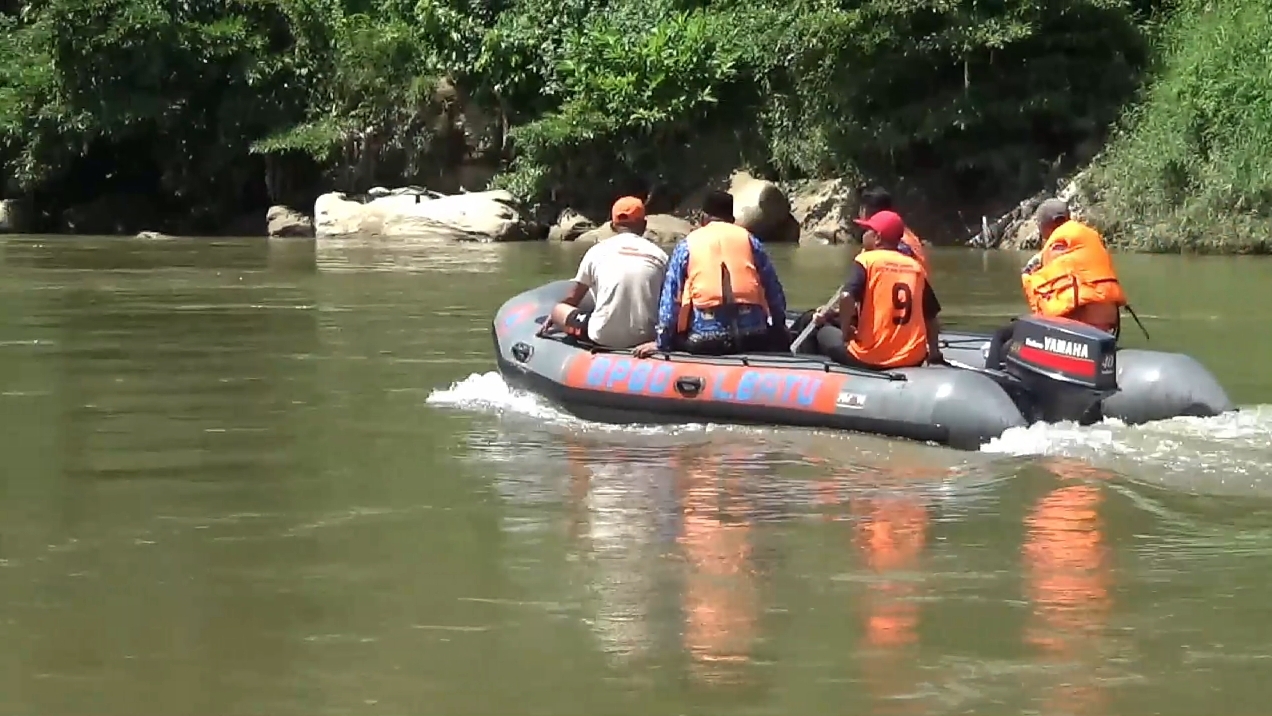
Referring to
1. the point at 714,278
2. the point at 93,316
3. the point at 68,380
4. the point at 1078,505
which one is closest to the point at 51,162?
the point at 93,316

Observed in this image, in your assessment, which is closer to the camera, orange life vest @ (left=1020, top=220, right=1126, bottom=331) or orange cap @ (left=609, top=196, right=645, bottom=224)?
orange life vest @ (left=1020, top=220, right=1126, bottom=331)

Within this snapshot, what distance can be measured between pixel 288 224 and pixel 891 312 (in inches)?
956

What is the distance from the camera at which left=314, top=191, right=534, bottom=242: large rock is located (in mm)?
29453

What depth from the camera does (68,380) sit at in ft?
34.7

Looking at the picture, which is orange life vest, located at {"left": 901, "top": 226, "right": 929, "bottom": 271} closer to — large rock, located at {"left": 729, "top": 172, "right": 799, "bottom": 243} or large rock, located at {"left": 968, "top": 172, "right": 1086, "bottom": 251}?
large rock, located at {"left": 968, "top": 172, "right": 1086, "bottom": 251}

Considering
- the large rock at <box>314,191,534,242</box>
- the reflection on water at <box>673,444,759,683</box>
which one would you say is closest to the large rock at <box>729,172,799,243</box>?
the large rock at <box>314,191,534,242</box>

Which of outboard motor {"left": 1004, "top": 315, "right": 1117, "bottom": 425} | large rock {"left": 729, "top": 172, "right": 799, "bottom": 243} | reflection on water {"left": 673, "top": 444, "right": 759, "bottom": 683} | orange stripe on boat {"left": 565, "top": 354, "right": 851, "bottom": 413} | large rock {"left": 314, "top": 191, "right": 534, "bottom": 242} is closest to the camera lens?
reflection on water {"left": 673, "top": 444, "right": 759, "bottom": 683}

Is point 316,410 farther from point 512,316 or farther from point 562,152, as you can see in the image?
point 562,152

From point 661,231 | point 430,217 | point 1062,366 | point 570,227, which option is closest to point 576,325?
point 1062,366

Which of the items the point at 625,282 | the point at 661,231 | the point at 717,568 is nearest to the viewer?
the point at 717,568

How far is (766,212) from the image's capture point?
28.5 metres

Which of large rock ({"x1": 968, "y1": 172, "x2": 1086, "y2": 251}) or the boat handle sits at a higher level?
large rock ({"x1": 968, "y1": 172, "x2": 1086, "y2": 251})

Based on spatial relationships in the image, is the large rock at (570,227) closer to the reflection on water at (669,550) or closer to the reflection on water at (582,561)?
the reflection on water at (582,561)

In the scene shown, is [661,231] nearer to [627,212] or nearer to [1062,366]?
[627,212]
